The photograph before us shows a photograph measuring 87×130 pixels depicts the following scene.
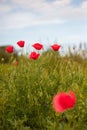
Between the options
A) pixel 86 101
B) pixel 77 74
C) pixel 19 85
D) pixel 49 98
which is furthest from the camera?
pixel 77 74

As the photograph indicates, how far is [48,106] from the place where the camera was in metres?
3.94

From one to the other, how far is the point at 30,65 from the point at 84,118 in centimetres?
131

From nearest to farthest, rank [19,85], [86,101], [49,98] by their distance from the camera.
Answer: [86,101] → [49,98] → [19,85]

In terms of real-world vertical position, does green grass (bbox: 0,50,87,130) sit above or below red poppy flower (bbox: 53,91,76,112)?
below

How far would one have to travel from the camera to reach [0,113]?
390 centimetres

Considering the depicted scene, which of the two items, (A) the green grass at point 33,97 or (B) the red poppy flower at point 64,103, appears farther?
(A) the green grass at point 33,97

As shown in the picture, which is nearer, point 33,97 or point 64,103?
point 64,103

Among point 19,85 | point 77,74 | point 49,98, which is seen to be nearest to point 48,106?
point 49,98

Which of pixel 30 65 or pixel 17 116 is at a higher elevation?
pixel 30 65

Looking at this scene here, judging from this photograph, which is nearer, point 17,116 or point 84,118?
point 84,118

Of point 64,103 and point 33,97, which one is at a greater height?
point 64,103

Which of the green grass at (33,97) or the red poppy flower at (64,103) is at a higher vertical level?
the red poppy flower at (64,103)

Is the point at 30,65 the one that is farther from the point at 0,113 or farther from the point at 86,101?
the point at 86,101

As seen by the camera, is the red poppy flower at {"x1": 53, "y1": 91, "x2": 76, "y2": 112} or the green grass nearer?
the red poppy flower at {"x1": 53, "y1": 91, "x2": 76, "y2": 112}
